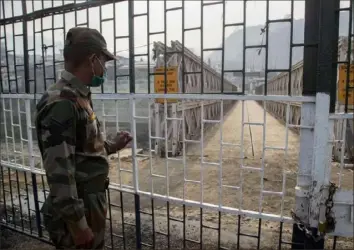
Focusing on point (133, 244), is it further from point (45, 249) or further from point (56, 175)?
point (56, 175)

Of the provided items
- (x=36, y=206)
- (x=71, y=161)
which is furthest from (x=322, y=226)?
(x=36, y=206)

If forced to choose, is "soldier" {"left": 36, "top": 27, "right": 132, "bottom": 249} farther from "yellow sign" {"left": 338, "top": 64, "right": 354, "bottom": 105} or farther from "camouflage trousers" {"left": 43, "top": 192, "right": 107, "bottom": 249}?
"yellow sign" {"left": 338, "top": 64, "right": 354, "bottom": 105}

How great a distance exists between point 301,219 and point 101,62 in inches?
70.5

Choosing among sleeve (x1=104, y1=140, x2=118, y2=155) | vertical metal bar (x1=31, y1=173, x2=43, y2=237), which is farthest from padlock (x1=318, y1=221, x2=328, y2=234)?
vertical metal bar (x1=31, y1=173, x2=43, y2=237)

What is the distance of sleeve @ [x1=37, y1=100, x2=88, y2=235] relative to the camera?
1.79m

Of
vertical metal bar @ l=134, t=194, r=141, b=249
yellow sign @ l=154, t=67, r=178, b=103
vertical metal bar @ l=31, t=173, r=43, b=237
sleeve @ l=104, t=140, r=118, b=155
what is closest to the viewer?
sleeve @ l=104, t=140, r=118, b=155

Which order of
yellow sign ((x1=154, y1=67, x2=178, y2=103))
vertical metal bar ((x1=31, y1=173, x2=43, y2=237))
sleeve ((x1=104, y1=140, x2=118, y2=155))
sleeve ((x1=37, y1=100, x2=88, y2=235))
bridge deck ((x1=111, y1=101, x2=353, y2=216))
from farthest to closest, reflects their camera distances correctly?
bridge deck ((x1=111, y1=101, x2=353, y2=216)) → vertical metal bar ((x1=31, y1=173, x2=43, y2=237)) → yellow sign ((x1=154, y1=67, x2=178, y2=103)) → sleeve ((x1=104, y1=140, x2=118, y2=155)) → sleeve ((x1=37, y1=100, x2=88, y2=235))

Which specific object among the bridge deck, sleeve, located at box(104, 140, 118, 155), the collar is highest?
the collar

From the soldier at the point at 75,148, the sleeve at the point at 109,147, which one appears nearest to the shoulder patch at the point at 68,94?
the soldier at the point at 75,148

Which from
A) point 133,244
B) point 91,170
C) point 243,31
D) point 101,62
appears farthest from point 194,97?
point 133,244

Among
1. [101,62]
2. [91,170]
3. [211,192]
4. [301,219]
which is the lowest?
[211,192]

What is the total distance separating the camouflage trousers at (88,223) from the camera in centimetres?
199

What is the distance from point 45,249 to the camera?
142 inches

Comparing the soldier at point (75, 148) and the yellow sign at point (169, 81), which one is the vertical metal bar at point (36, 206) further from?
the yellow sign at point (169, 81)
